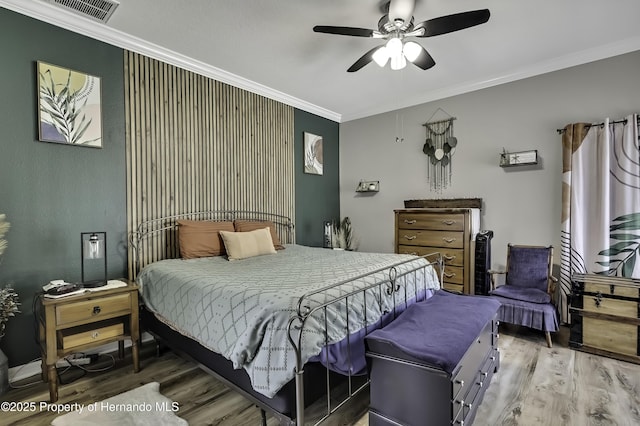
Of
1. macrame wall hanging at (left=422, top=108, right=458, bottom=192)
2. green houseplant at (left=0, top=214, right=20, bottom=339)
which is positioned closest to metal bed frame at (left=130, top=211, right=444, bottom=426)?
green houseplant at (left=0, top=214, right=20, bottom=339)

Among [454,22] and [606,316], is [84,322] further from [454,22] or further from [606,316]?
[606,316]

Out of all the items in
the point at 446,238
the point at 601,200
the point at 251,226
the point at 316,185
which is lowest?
the point at 446,238

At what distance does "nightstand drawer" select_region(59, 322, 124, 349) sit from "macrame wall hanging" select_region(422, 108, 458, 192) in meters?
4.05

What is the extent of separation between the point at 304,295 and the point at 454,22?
2160mm

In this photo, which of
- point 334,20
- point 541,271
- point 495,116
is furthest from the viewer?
point 495,116

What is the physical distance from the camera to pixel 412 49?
2525 millimetres

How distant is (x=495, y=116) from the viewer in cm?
396

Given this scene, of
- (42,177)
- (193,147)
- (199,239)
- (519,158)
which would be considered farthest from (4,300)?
(519,158)

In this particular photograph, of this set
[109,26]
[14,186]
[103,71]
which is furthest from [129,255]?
[109,26]

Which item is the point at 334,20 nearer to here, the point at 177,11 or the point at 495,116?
the point at 177,11

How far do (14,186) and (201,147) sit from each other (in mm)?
1658

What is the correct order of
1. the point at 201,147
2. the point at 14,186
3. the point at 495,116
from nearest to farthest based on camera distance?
the point at 14,186, the point at 201,147, the point at 495,116

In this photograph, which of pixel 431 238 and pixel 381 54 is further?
pixel 431 238

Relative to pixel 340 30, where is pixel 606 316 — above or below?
below
